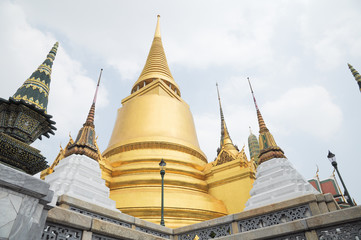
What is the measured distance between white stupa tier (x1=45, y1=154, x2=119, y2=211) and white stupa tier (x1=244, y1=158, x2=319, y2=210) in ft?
13.3

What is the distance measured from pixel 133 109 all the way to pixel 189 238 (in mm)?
10169

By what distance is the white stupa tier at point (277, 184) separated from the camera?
6645 mm

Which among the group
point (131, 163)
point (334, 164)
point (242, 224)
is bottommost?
point (242, 224)

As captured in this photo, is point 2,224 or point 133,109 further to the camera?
point 133,109

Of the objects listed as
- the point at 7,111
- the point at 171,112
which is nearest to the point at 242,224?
the point at 7,111

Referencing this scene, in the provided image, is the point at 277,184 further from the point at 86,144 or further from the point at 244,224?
the point at 86,144

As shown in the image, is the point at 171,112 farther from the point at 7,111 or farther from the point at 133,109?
the point at 7,111

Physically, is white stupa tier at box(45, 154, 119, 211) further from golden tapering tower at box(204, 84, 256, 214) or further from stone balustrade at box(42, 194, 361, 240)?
golden tapering tower at box(204, 84, 256, 214)

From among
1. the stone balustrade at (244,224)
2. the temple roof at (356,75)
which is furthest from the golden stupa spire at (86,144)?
the temple roof at (356,75)

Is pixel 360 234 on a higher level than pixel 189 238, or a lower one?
lower

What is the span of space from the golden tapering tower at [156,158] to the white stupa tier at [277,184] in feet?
8.98

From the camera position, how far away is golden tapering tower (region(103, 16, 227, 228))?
9.16 metres

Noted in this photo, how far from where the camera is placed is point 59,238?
2.96 m

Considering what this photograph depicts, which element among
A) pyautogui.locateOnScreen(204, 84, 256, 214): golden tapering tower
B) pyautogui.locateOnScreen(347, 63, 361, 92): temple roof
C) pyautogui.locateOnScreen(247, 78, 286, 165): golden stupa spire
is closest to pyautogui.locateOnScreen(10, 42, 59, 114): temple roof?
pyautogui.locateOnScreen(247, 78, 286, 165): golden stupa spire
